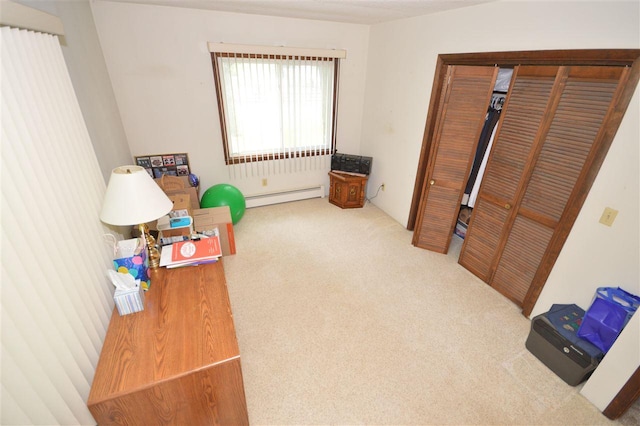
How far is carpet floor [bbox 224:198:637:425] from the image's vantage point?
1.66m

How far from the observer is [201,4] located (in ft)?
8.64

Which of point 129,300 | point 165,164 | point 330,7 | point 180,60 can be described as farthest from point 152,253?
point 330,7

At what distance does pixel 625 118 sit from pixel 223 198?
335 cm

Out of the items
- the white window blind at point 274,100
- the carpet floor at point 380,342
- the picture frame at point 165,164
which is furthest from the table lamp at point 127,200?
the white window blind at point 274,100

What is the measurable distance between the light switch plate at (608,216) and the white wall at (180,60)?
3130mm

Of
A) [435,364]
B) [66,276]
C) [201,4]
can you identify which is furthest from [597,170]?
[201,4]

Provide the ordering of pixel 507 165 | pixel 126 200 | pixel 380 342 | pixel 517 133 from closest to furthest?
1. pixel 126 200
2. pixel 380 342
3. pixel 517 133
4. pixel 507 165

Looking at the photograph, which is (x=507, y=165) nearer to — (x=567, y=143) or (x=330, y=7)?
(x=567, y=143)

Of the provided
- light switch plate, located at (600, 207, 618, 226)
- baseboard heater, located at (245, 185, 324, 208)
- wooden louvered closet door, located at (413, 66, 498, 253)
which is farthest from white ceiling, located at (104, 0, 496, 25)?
baseboard heater, located at (245, 185, 324, 208)

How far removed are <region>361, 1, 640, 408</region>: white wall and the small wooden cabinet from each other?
1.00 meters

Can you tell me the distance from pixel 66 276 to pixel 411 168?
3168 mm

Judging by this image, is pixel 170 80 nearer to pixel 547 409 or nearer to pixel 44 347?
pixel 44 347

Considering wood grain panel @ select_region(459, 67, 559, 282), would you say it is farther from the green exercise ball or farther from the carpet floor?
the green exercise ball

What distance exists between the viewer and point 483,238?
2.63 m
